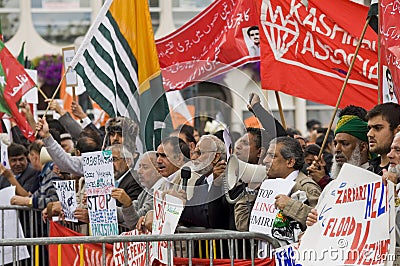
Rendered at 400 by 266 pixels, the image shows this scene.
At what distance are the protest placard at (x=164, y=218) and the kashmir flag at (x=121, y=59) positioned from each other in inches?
72.9

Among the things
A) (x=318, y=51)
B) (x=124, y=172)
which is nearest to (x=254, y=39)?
(x=318, y=51)

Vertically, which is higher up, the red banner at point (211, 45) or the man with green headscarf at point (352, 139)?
the red banner at point (211, 45)

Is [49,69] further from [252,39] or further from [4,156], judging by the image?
[252,39]

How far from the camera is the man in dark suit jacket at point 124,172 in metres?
8.20

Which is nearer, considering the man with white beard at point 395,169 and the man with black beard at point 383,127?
the man with white beard at point 395,169

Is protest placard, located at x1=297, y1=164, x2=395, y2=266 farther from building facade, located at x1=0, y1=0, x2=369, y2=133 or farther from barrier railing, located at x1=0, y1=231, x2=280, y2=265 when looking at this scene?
→ building facade, located at x1=0, y1=0, x2=369, y2=133

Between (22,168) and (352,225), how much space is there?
6.57 metres

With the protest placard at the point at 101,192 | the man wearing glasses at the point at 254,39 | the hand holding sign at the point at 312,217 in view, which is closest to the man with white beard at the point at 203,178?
the protest placard at the point at 101,192

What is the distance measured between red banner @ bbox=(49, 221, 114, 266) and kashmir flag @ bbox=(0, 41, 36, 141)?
9.34ft

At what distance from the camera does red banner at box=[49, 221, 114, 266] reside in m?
7.63

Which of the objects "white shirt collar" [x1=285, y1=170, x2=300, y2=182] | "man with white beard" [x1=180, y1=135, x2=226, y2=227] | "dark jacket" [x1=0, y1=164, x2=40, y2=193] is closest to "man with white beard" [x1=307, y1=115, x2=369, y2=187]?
"white shirt collar" [x1=285, y1=170, x2=300, y2=182]

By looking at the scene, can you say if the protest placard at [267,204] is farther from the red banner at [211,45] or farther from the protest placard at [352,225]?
the red banner at [211,45]

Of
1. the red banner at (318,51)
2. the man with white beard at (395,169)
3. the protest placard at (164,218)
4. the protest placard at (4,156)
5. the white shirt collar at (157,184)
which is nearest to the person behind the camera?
the man with white beard at (395,169)

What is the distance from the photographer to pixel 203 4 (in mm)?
31828
